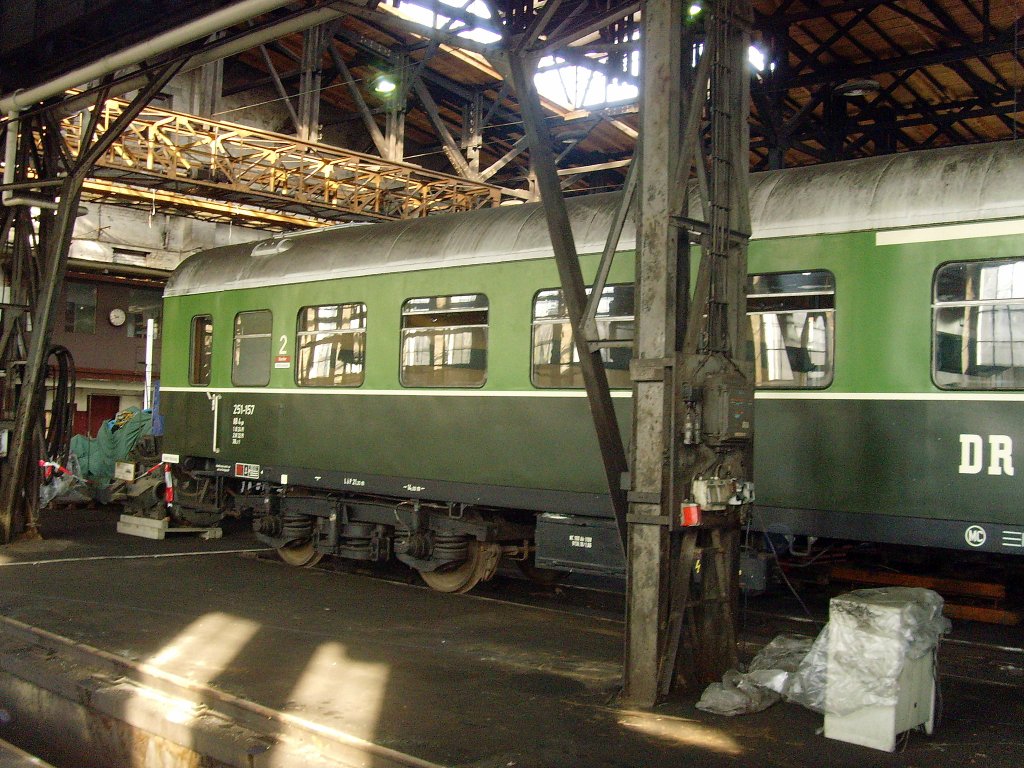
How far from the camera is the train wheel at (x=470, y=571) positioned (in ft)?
34.0

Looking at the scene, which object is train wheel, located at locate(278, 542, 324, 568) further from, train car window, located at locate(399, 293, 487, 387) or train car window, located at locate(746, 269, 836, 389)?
train car window, located at locate(746, 269, 836, 389)

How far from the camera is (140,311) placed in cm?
2902

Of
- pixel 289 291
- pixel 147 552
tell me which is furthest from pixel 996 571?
pixel 147 552

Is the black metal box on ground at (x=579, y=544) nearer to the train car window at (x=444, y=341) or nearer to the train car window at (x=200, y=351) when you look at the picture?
the train car window at (x=444, y=341)

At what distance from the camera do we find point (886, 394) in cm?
766

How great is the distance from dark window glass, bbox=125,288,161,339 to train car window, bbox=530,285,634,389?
A: 21.7 metres

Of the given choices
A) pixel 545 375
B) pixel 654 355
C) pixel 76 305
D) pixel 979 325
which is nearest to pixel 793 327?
pixel 979 325

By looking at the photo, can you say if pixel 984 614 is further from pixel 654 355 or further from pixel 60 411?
pixel 60 411

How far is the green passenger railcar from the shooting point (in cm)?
742

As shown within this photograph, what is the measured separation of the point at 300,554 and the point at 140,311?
18.9 m

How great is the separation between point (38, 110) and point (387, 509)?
707 cm

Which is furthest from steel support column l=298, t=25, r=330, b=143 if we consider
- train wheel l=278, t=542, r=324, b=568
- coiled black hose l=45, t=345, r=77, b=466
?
train wheel l=278, t=542, r=324, b=568

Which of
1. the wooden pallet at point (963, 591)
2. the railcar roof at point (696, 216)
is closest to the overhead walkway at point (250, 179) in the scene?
the railcar roof at point (696, 216)

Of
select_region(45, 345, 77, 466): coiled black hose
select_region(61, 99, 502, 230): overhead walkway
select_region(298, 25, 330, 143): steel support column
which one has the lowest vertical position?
select_region(45, 345, 77, 466): coiled black hose
